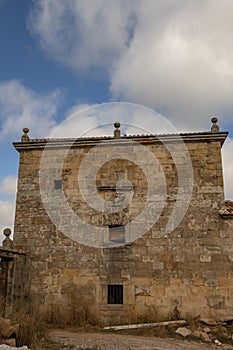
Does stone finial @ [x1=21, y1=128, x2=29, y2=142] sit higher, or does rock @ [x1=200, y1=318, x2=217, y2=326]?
stone finial @ [x1=21, y1=128, x2=29, y2=142]

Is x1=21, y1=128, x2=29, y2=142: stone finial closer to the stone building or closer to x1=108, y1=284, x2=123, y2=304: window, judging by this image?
the stone building

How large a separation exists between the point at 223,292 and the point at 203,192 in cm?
296

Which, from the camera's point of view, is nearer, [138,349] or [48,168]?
[138,349]

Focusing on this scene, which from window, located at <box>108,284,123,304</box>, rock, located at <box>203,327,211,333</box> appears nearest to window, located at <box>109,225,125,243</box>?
window, located at <box>108,284,123,304</box>

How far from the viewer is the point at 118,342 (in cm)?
833

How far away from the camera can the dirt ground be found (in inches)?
306

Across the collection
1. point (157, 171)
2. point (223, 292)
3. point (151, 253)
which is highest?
point (157, 171)

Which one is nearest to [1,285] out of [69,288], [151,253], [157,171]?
[69,288]

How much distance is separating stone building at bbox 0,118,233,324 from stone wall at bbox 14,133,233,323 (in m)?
0.03

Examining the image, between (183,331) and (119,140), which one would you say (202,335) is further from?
(119,140)

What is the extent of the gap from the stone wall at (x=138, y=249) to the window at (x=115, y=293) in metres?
0.12

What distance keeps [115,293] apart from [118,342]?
2.72m

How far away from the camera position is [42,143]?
12469mm

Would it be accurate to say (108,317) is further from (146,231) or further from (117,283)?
(146,231)
